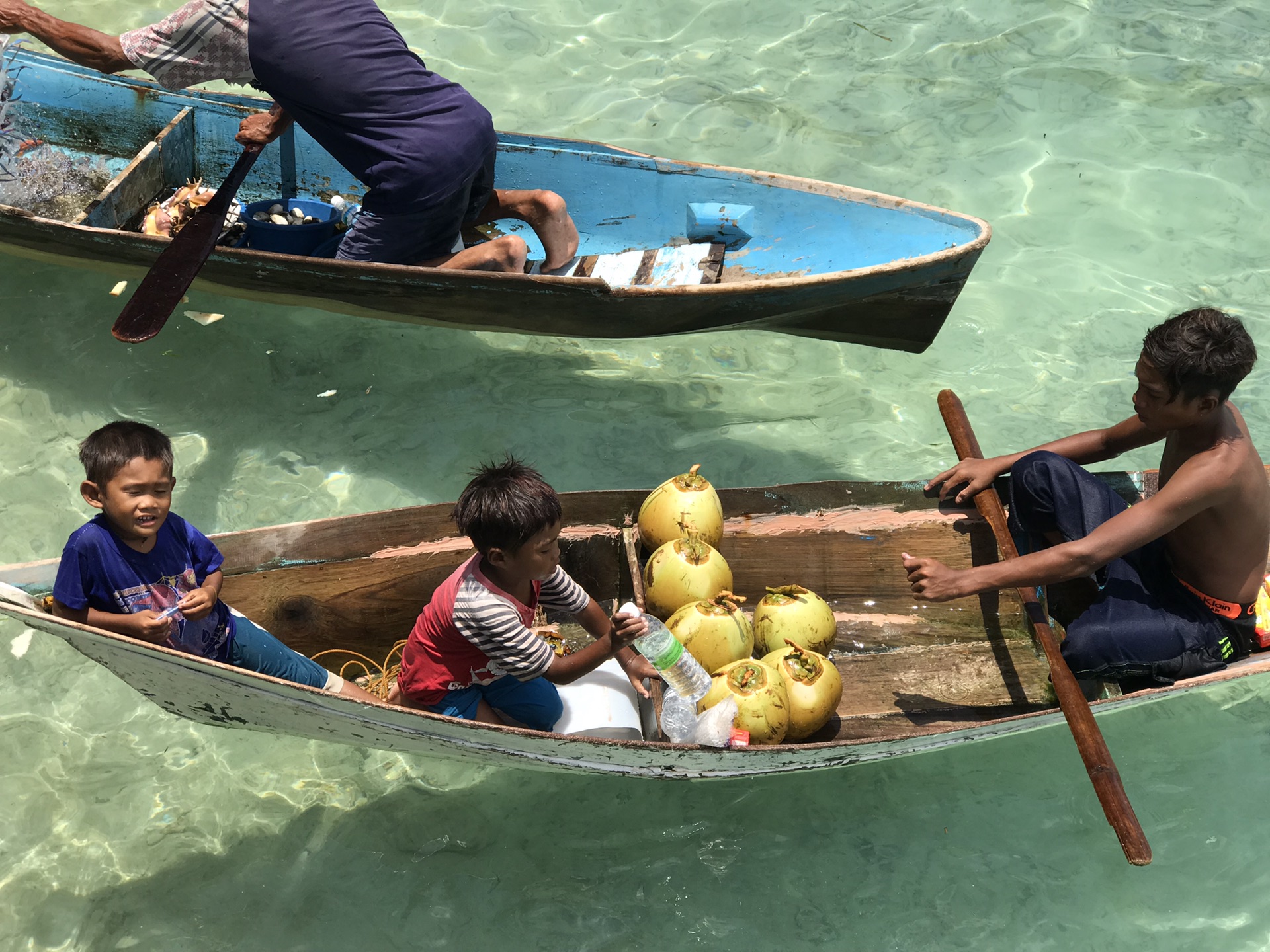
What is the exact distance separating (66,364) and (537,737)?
4386 millimetres

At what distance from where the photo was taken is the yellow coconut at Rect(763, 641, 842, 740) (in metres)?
3.82

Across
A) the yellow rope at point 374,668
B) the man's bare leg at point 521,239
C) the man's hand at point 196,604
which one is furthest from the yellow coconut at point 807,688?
the man's bare leg at point 521,239

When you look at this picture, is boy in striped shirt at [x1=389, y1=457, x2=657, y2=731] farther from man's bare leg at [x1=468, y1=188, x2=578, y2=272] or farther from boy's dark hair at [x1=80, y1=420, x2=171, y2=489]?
man's bare leg at [x1=468, y1=188, x2=578, y2=272]

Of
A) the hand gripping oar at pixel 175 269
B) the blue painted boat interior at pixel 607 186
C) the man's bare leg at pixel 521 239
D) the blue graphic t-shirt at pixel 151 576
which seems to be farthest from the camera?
the blue painted boat interior at pixel 607 186

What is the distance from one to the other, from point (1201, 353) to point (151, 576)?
3538 mm

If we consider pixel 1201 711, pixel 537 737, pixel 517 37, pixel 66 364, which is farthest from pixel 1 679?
pixel 517 37

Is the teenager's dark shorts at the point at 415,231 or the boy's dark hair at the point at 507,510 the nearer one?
the boy's dark hair at the point at 507,510

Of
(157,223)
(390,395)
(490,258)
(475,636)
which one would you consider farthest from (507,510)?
(157,223)

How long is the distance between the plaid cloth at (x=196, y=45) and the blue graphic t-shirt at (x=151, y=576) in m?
2.50

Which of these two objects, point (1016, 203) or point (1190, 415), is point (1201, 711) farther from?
point (1016, 203)

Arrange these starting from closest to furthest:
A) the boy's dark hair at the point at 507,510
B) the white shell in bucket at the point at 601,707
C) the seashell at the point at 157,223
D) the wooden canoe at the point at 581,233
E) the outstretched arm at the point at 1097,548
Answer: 1. the boy's dark hair at the point at 507,510
2. the outstretched arm at the point at 1097,548
3. the white shell in bucket at the point at 601,707
4. the wooden canoe at the point at 581,233
5. the seashell at the point at 157,223

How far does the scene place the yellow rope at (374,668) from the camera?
422 cm

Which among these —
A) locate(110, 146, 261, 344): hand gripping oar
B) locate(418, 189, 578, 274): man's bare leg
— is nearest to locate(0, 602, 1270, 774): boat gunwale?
locate(110, 146, 261, 344): hand gripping oar

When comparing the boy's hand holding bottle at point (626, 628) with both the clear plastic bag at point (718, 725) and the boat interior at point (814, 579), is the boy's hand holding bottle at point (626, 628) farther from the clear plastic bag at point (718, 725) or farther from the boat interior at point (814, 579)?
the boat interior at point (814, 579)
